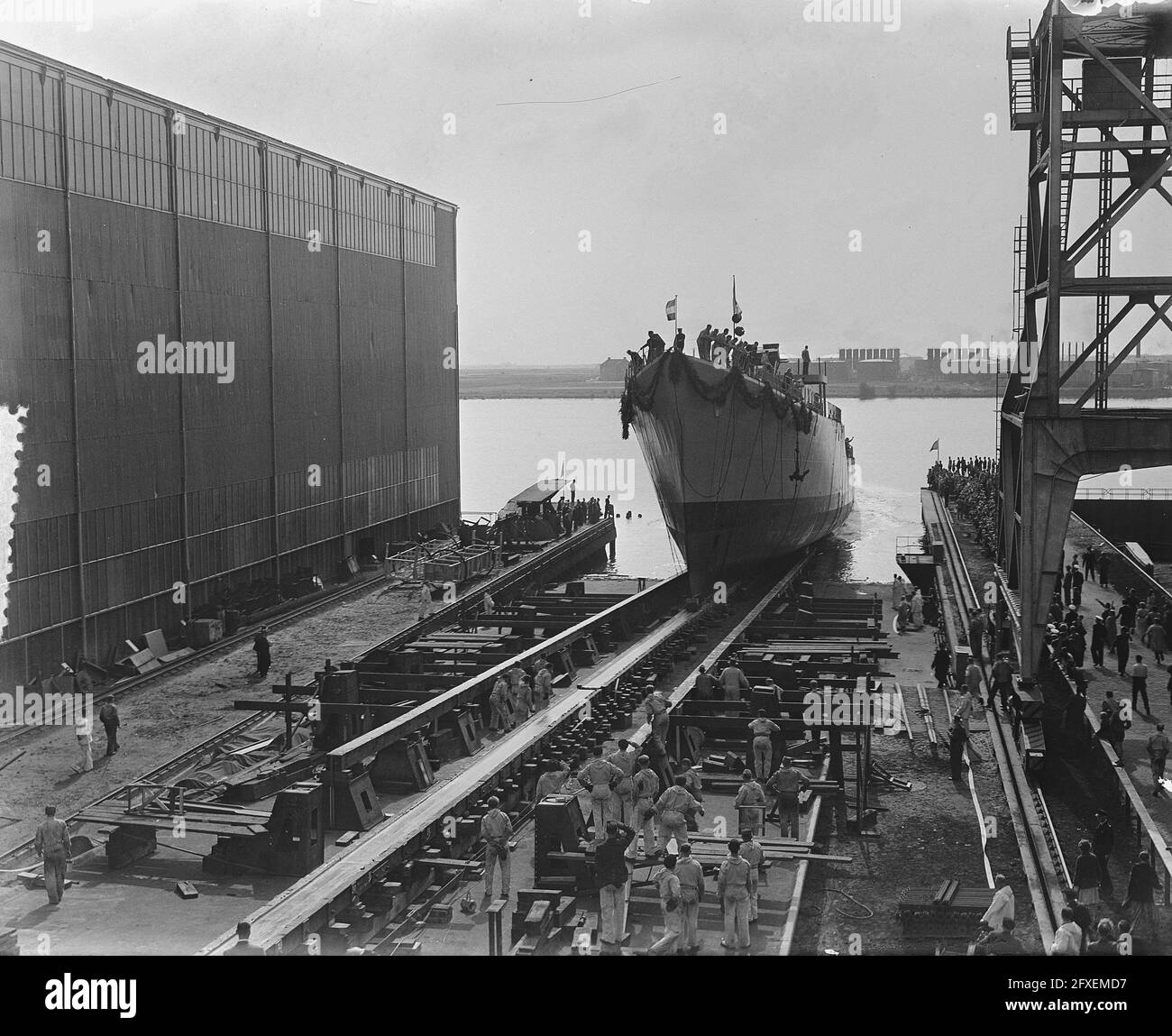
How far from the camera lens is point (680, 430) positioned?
122 feet

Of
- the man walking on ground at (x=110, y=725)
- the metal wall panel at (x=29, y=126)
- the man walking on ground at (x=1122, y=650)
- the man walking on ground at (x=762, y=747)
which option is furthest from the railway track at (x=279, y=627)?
the man walking on ground at (x=1122, y=650)

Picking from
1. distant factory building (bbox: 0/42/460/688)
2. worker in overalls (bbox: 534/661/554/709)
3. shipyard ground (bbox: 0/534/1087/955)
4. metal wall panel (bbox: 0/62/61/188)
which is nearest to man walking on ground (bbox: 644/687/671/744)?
shipyard ground (bbox: 0/534/1087/955)

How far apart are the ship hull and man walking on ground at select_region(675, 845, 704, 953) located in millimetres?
24215

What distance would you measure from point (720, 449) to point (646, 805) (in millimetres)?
23082

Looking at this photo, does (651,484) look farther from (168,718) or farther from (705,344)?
(168,718)

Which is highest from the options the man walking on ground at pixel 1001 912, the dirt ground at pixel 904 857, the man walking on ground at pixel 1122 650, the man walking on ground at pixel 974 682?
the man walking on ground at pixel 1122 650

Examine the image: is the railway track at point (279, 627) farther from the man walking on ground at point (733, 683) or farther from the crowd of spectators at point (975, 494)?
the crowd of spectators at point (975, 494)

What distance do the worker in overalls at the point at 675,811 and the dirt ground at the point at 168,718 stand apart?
861 cm

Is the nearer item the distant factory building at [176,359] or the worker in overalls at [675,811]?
the worker in overalls at [675,811]

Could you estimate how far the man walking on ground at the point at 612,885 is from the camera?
13.4 metres

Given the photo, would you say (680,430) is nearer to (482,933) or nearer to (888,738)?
(888,738)
